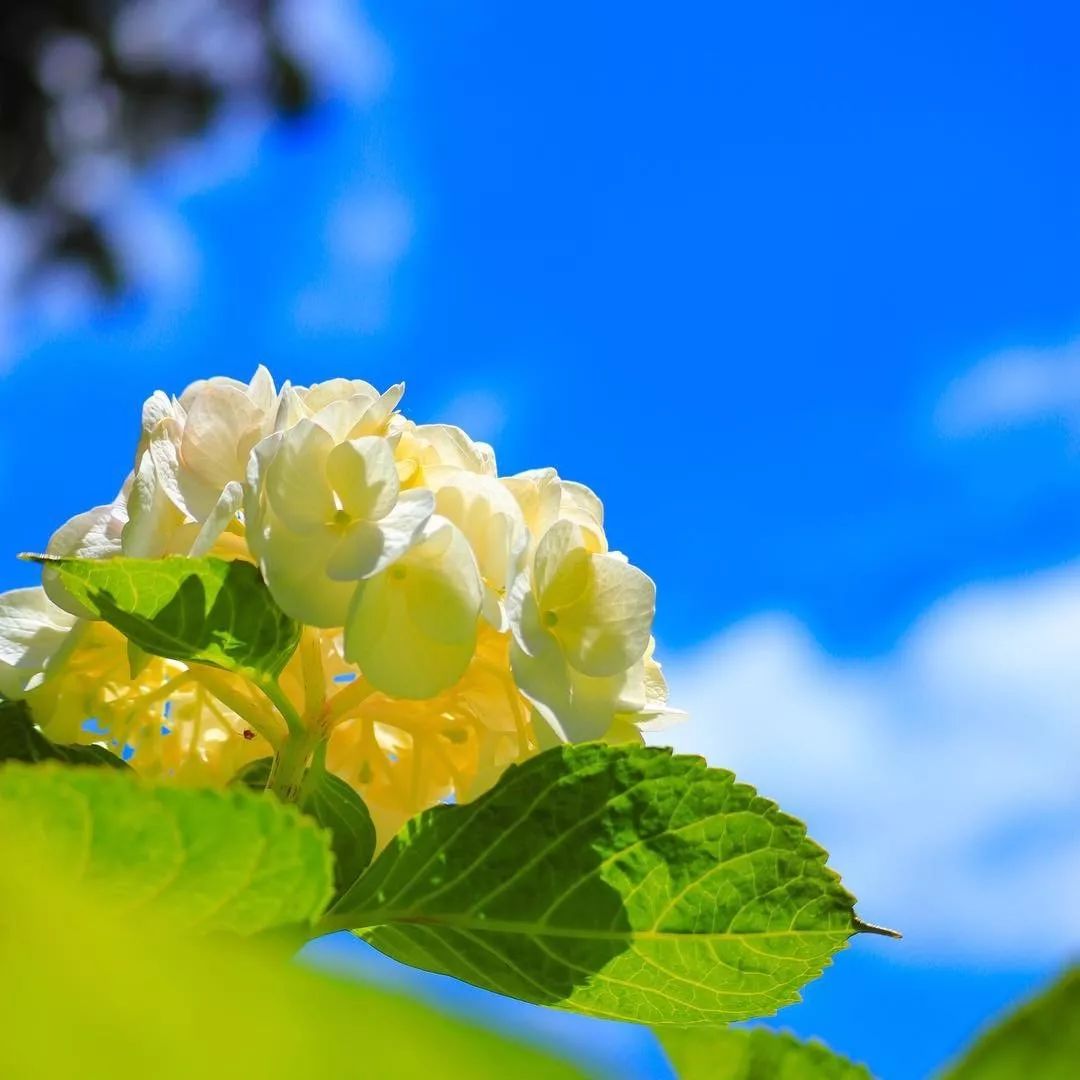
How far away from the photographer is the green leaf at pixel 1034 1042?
280 millimetres

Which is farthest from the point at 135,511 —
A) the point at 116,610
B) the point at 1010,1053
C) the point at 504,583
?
the point at 1010,1053

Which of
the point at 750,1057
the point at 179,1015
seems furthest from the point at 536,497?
the point at 179,1015

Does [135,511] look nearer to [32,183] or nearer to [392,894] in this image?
[392,894]

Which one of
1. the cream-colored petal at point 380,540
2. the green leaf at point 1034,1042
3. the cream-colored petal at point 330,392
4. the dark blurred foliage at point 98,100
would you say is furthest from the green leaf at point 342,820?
the dark blurred foliage at point 98,100

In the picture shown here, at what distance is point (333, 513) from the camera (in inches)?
27.1

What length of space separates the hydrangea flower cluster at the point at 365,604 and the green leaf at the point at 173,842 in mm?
198

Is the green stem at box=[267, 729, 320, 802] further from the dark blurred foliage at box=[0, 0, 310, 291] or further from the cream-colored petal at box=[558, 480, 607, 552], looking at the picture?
the dark blurred foliage at box=[0, 0, 310, 291]

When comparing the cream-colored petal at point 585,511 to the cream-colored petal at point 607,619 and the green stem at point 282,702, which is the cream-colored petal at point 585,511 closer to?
the cream-colored petal at point 607,619

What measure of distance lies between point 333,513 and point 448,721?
0.50 ft

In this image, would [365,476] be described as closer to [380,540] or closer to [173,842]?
[380,540]

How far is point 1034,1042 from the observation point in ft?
0.93

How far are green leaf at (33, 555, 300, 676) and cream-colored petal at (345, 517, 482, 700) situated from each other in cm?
4

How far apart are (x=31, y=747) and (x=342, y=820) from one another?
0.19m

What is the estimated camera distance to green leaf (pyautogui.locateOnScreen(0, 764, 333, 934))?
45 centimetres
